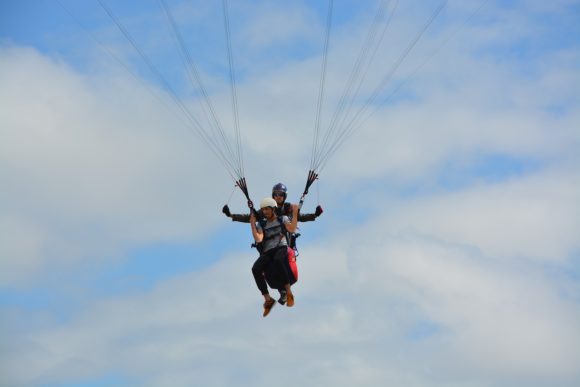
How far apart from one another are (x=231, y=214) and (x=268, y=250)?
131cm

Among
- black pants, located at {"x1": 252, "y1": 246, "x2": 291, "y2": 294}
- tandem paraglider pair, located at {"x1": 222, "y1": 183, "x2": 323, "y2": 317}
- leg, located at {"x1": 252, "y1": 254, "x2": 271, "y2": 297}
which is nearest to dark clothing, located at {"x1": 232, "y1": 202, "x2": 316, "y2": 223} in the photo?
tandem paraglider pair, located at {"x1": 222, "y1": 183, "x2": 323, "y2": 317}

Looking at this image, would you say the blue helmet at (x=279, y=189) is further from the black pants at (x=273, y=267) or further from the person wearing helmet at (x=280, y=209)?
the black pants at (x=273, y=267)

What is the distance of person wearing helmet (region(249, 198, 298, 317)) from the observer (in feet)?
126

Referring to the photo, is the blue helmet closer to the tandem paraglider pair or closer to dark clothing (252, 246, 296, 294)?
the tandem paraglider pair

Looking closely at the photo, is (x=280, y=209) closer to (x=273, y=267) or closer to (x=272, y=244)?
(x=272, y=244)

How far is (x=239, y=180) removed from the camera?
38375mm

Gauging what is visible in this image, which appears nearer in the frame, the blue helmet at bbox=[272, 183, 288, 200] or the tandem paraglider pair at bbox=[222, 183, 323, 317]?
the tandem paraglider pair at bbox=[222, 183, 323, 317]

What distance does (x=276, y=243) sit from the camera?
126ft

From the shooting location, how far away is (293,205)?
127 feet

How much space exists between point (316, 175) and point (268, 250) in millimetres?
2192

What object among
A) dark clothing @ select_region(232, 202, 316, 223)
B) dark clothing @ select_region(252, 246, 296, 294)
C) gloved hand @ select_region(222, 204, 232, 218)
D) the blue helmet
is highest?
the blue helmet

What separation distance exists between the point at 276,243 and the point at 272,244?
100 mm

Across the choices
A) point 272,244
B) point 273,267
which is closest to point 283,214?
point 272,244

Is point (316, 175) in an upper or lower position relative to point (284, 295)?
upper
